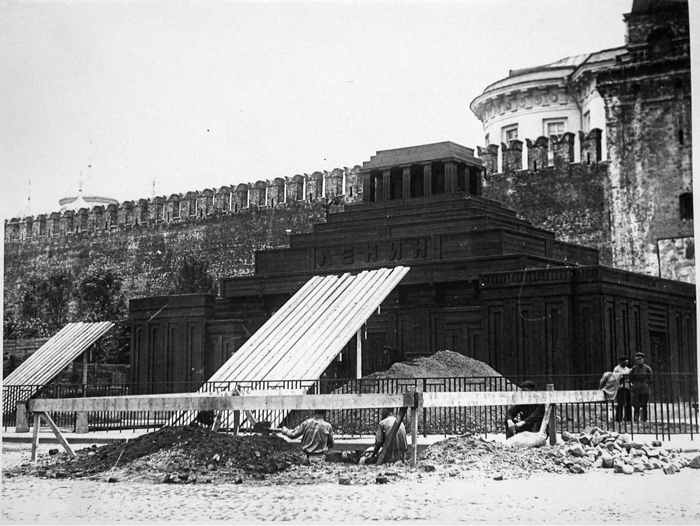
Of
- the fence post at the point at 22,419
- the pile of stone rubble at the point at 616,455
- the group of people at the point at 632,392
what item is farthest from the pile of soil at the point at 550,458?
the fence post at the point at 22,419

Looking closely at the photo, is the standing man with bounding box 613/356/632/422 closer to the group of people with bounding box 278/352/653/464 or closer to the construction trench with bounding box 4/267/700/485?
the group of people with bounding box 278/352/653/464

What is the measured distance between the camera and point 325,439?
1168 cm

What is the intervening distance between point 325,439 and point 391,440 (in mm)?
1135

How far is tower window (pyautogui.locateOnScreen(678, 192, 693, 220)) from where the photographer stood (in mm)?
22188

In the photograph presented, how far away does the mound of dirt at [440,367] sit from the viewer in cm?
1712

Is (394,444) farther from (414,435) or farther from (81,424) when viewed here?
(81,424)

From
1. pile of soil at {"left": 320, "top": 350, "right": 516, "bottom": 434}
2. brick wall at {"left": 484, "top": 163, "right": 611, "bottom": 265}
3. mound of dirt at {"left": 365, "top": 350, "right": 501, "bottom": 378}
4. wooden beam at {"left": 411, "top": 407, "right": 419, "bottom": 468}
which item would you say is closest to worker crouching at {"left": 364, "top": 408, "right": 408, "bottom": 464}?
Result: wooden beam at {"left": 411, "top": 407, "right": 419, "bottom": 468}

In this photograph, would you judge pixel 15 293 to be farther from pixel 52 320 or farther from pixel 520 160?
pixel 520 160

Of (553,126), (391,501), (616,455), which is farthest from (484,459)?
(553,126)

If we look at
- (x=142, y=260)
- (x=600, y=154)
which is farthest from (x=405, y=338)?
(x=142, y=260)

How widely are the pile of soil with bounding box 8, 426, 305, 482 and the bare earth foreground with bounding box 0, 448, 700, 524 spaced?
41 centimetres

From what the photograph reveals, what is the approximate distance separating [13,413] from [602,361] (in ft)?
35.4

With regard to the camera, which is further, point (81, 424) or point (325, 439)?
point (81, 424)

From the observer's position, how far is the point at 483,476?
1028 centimetres
